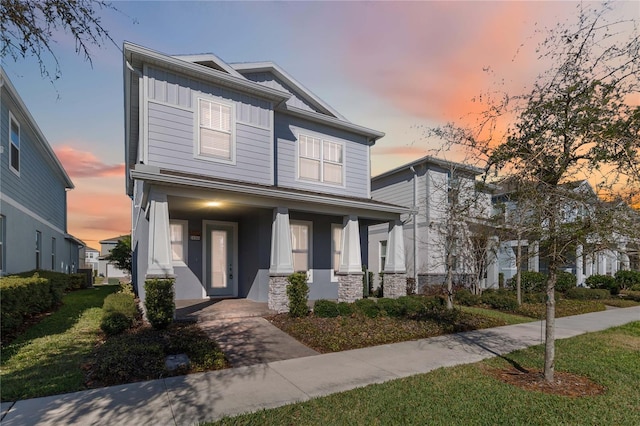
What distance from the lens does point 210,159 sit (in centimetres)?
1013

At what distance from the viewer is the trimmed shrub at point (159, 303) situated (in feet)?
24.6

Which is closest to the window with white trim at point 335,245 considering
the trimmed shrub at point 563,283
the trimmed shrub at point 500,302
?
the trimmed shrub at point 500,302

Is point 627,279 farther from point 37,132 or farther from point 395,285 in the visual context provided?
point 37,132

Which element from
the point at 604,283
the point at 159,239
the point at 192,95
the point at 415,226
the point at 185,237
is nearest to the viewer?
the point at 159,239

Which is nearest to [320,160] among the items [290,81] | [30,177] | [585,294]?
[290,81]

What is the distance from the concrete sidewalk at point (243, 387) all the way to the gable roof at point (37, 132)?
6848 mm

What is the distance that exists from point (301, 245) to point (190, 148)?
199 inches

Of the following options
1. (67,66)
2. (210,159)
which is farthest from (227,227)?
(67,66)

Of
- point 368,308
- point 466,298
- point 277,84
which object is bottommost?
point 466,298

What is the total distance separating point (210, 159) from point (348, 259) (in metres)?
5.32

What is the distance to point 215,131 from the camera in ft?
33.7

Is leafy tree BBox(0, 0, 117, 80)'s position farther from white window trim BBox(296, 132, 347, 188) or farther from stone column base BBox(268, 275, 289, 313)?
white window trim BBox(296, 132, 347, 188)

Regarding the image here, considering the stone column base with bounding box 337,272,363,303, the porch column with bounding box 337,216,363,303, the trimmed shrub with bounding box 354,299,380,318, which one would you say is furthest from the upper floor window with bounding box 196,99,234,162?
the trimmed shrub with bounding box 354,299,380,318

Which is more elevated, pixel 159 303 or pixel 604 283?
pixel 159 303
